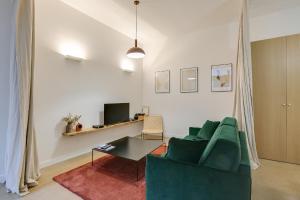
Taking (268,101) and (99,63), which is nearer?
(268,101)

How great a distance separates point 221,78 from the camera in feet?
13.3

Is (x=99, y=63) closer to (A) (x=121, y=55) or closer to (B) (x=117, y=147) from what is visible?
(A) (x=121, y=55)

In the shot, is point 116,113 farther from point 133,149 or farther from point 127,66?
point 133,149

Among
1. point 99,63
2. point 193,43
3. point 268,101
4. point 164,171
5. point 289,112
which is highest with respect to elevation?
point 193,43

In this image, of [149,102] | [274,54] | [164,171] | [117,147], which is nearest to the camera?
[164,171]

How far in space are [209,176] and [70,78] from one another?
3.10 meters

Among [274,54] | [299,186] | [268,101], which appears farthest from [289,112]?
[299,186]

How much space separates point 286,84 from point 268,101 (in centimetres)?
43

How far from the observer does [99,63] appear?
4016mm

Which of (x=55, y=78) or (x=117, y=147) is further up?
(x=55, y=78)

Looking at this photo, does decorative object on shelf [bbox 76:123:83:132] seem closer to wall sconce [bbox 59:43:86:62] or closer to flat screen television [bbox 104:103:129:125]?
flat screen television [bbox 104:103:129:125]

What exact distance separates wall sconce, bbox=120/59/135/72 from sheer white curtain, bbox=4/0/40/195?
8.39 feet

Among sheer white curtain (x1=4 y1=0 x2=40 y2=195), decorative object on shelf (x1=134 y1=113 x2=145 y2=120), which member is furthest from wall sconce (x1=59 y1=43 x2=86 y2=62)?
decorative object on shelf (x1=134 y1=113 x2=145 y2=120)

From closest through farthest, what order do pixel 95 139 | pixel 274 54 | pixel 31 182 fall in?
pixel 31 182, pixel 274 54, pixel 95 139
